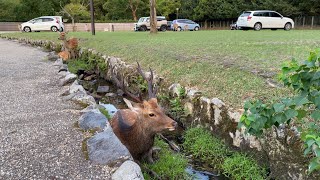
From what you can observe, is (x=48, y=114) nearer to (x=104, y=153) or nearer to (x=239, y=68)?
(x=104, y=153)

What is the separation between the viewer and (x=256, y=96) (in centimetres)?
423

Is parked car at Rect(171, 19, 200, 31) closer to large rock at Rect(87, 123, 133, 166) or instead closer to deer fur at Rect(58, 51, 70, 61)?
deer fur at Rect(58, 51, 70, 61)

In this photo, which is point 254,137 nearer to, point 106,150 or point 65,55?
point 106,150

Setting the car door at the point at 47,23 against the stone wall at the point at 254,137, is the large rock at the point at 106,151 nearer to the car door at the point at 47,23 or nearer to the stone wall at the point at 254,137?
the stone wall at the point at 254,137

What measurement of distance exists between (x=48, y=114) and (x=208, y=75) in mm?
2772

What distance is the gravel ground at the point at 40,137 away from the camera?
300 cm

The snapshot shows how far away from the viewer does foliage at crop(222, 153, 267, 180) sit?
3676mm

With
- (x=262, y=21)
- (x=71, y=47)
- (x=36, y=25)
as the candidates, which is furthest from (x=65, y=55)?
(x=36, y=25)

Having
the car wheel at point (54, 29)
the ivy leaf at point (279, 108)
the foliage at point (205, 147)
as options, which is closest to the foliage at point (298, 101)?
the ivy leaf at point (279, 108)

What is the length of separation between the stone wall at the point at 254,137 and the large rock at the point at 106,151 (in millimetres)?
1567

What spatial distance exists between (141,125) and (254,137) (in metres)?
1.39

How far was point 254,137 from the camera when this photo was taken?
149 inches

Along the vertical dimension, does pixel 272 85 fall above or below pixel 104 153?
above

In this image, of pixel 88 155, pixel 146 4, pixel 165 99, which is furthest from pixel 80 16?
pixel 88 155
